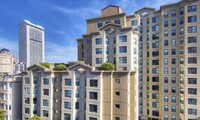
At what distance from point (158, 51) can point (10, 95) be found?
42.2 m

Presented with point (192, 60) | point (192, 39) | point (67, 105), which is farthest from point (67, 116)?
point (192, 39)

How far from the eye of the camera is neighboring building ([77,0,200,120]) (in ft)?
124

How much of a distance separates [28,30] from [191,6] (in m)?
161

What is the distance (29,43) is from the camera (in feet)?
558

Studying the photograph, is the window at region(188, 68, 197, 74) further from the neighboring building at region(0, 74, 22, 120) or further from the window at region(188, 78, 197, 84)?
the neighboring building at region(0, 74, 22, 120)

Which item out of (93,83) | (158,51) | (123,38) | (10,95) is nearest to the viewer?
(93,83)

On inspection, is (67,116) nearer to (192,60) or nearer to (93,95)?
(93,95)

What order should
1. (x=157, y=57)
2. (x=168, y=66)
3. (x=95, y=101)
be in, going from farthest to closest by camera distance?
(x=157, y=57)
(x=168, y=66)
(x=95, y=101)

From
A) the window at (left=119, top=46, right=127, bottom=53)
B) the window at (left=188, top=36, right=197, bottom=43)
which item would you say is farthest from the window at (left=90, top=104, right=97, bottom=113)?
the window at (left=188, top=36, right=197, bottom=43)

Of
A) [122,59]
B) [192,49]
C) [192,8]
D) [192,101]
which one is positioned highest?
[192,8]

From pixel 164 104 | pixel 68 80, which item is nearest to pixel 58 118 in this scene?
pixel 68 80

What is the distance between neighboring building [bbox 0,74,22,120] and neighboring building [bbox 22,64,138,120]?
407cm

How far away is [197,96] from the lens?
128 feet

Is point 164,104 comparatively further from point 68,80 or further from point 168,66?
point 68,80
